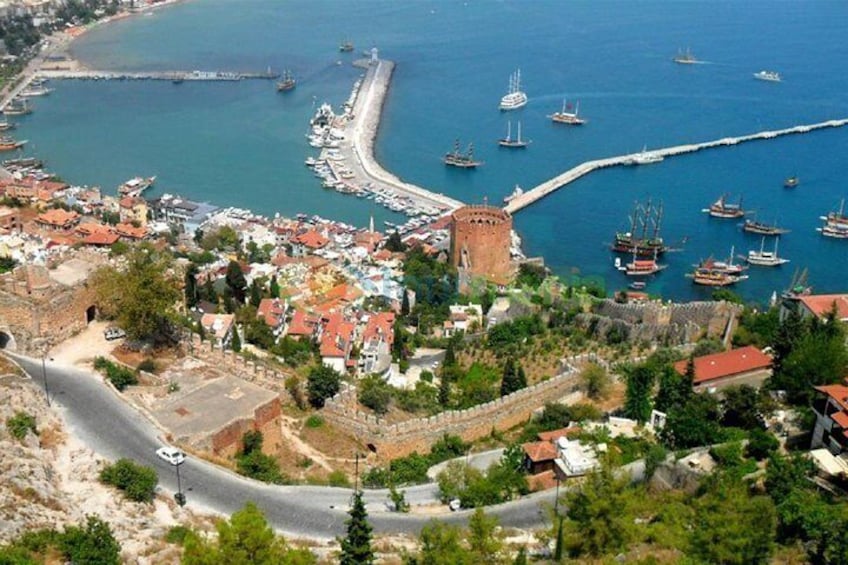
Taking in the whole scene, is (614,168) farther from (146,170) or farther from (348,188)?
(146,170)

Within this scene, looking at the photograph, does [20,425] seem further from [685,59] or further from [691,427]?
[685,59]

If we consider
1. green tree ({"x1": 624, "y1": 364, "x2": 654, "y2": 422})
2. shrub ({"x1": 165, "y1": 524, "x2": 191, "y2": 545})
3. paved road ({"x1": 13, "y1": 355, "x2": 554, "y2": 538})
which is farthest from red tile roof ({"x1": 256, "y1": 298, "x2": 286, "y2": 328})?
shrub ({"x1": 165, "y1": 524, "x2": 191, "y2": 545})

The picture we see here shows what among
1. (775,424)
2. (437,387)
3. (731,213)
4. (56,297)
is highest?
(56,297)

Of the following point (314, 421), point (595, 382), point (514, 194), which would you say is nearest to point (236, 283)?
point (314, 421)

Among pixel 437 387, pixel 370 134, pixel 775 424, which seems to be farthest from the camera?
pixel 370 134

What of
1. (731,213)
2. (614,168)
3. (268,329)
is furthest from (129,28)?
(268,329)

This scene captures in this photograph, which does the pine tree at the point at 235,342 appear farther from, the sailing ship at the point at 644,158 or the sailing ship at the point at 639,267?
the sailing ship at the point at 644,158

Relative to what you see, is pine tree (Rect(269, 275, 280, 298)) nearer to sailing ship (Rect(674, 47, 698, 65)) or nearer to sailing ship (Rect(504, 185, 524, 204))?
sailing ship (Rect(504, 185, 524, 204))
